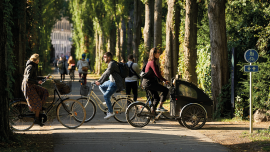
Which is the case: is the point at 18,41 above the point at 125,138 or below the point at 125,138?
above

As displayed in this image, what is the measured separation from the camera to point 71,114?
31.3 feet

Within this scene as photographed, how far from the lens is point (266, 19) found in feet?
37.4

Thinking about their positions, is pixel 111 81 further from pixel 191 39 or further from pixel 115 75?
pixel 191 39

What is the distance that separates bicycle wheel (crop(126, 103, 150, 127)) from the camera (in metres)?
9.65

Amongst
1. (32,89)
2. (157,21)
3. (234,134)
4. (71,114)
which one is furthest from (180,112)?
(157,21)

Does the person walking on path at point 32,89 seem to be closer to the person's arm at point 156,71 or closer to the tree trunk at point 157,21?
the person's arm at point 156,71

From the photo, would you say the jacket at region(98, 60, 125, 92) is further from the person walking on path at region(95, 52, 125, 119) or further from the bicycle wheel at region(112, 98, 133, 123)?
the bicycle wheel at region(112, 98, 133, 123)

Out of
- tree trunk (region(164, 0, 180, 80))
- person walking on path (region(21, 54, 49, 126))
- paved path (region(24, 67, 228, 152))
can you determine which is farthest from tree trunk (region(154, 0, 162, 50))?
person walking on path (region(21, 54, 49, 126))

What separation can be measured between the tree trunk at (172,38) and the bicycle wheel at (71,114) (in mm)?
6890

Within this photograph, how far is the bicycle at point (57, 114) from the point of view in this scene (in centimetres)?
902

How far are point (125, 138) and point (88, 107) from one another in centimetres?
225

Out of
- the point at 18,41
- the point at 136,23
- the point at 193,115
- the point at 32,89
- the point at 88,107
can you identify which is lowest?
the point at 193,115

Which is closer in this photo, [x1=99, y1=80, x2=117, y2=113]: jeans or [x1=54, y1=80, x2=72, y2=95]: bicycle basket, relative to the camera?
[x1=54, y1=80, x2=72, y2=95]: bicycle basket

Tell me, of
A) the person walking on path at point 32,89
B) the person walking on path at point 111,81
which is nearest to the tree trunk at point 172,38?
the person walking on path at point 111,81
